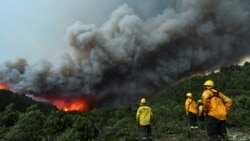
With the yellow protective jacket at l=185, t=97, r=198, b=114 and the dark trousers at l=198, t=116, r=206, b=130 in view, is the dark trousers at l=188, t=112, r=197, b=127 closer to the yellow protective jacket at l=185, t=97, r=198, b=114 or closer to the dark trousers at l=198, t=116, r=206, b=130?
the yellow protective jacket at l=185, t=97, r=198, b=114

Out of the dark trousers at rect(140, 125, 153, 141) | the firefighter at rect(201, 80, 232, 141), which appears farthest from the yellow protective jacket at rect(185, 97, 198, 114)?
the firefighter at rect(201, 80, 232, 141)

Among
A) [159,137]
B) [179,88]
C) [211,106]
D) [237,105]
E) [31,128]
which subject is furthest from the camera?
[179,88]

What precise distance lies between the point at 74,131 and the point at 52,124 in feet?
10.8

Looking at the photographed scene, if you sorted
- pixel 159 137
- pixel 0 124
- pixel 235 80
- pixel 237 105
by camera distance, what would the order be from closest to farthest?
1. pixel 159 137
2. pixel 0 124
3. pixel 237 105
4. pixel 235 80

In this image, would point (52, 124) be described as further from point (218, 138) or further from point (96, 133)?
point (218, 138)

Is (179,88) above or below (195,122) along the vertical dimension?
above

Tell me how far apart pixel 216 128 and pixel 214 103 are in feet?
3.07

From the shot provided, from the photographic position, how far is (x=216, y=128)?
10.7 metres

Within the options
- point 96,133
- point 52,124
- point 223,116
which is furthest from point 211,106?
point 52,124

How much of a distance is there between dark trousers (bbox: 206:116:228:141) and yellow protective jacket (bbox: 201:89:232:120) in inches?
7.0

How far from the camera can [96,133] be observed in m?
19.7

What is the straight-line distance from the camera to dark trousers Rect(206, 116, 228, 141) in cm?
1055

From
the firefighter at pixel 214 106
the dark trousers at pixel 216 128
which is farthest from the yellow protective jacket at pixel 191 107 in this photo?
the firefighter at pixel 214 106

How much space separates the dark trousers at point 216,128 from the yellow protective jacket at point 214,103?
7.0 inches
